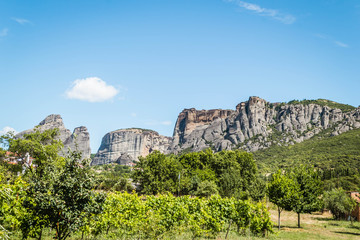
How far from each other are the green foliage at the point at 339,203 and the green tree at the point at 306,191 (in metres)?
10.4

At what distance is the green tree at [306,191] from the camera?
74.4ft

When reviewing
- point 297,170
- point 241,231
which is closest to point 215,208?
point 241,231

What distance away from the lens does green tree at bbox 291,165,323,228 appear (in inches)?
892

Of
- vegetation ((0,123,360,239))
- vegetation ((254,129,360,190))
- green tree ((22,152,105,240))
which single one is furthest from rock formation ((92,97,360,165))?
green tree ((22,152,105,240))

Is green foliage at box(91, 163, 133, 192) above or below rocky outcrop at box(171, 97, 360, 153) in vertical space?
below

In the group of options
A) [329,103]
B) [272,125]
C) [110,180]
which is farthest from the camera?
[329,103]

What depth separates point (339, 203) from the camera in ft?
107

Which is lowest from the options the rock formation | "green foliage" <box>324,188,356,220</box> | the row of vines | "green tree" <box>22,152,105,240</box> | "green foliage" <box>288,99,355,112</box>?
"green foliage" <box>324,188,356,220</box>

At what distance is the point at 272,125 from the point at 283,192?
145702mm

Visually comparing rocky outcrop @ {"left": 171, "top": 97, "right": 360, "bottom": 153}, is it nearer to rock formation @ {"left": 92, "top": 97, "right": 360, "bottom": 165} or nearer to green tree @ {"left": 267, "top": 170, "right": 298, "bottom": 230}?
rock formation @ {"left": 92, "top": 97, "right": 360, "bottom": 165}

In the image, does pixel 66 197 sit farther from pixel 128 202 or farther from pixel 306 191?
pixel 306 191

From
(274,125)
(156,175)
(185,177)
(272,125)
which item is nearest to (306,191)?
(156,175)

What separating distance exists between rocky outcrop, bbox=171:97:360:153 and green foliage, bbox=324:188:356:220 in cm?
10188

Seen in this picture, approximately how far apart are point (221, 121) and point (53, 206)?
607 ft
